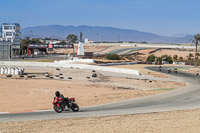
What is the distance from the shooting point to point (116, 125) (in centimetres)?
1520

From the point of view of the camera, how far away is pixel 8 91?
28609mm

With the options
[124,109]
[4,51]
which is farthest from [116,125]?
[4,51]

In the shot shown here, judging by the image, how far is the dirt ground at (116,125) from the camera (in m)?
14.0

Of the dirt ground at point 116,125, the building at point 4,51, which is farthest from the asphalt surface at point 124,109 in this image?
the building at point 4,51

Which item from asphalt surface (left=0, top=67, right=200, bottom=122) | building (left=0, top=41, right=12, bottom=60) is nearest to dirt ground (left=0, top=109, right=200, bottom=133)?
asphalt surface (left=0, top=67, right=200, bottom=122)

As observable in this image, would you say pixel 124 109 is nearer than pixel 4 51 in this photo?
Yes

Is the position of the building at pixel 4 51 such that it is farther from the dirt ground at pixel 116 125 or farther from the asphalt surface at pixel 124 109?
the dirt ground at pixel 116 125

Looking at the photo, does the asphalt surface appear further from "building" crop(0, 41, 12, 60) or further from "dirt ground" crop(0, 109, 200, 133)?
"building" crop(0, 41, 12, 60)

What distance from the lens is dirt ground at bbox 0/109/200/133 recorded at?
553 inches

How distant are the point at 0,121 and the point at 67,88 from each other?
681 inches

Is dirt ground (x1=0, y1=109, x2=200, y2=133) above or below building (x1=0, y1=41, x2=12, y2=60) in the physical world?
below

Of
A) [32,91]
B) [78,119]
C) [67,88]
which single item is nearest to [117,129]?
[78,119]

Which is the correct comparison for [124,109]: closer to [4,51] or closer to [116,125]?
[116,125]

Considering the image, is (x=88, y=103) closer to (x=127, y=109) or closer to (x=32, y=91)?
(x=127, y=109)
